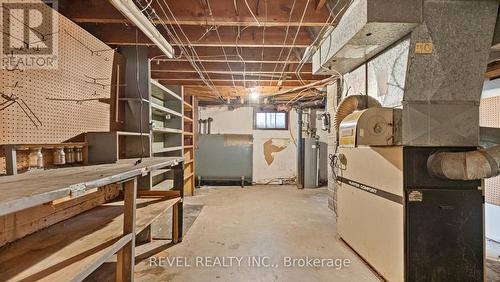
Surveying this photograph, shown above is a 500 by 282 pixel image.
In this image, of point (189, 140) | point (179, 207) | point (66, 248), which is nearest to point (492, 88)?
point (179, 207)

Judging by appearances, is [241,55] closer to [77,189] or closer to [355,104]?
[355,104]

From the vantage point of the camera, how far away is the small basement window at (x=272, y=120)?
22.2 ft

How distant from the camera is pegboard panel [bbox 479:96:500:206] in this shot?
2.87m

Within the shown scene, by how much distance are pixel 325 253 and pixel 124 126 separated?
2502 mm

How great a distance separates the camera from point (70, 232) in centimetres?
163

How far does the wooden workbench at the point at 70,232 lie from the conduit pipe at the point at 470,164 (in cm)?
208

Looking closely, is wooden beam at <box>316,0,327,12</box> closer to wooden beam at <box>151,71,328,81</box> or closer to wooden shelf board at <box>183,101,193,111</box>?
wooden beam at <box>151,71,328,81</box>

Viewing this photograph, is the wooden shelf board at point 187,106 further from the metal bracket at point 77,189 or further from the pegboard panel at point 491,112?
the pegboard panel at point 491,112

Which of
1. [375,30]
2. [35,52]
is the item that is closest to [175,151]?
[35,52]

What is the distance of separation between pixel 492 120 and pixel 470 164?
1832 mm

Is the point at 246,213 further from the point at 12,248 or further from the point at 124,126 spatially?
the point at 12,248

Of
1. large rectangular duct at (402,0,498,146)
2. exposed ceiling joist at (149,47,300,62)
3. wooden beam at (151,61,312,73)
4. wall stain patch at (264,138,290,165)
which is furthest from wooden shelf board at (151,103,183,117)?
wall stain patch at (264,138,290,165)

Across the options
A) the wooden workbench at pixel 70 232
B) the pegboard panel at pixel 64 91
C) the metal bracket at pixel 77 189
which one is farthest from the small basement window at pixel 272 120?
the metal bracket at pixel 77 189

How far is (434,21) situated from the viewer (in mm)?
1796
